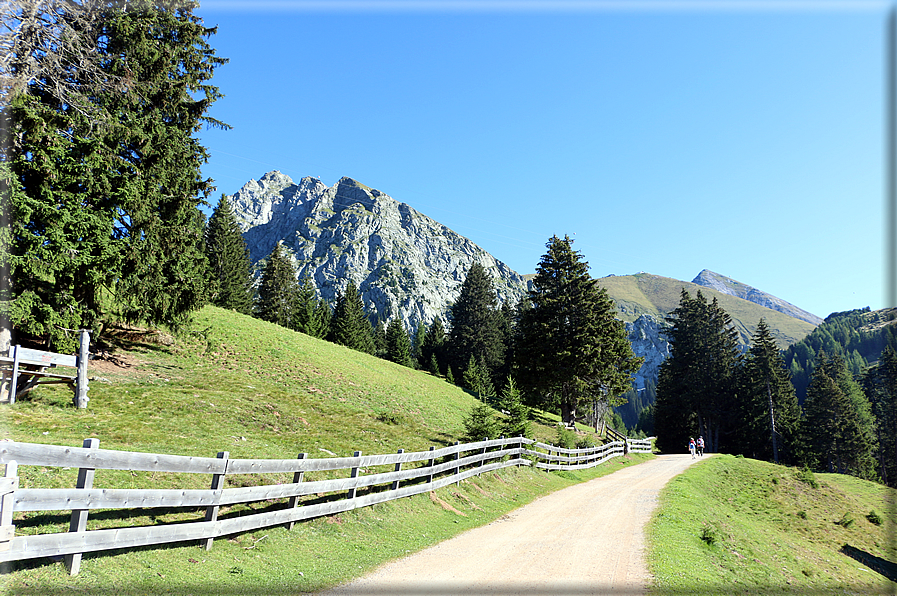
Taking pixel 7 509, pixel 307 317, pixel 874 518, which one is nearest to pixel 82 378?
pixel 7 509

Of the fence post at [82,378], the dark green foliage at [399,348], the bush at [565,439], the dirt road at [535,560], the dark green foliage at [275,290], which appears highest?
the dark green foliage at [275,290]

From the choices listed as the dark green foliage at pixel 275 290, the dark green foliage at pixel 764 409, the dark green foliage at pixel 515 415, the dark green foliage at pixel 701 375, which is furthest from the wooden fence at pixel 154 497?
the dark green foliage at pixel 764 409

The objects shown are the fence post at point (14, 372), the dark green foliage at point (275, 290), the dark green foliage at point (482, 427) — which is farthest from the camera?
the dark green foliage at point (275, 290)

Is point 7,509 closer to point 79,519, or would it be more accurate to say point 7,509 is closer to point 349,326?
point 79,519

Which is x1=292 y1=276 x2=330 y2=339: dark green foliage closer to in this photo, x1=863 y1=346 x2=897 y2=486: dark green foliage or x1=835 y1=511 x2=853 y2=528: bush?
x1=835 y1=511 x2=853 y2=528: bush

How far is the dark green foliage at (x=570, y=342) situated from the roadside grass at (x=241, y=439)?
247 inches

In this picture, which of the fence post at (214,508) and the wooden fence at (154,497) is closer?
the wooden fence at (154,497)

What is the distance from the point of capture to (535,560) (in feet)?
28.9

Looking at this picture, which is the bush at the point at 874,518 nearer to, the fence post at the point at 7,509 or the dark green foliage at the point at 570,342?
the dark green foliage at the point at 570,342

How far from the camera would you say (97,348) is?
59.8 ft

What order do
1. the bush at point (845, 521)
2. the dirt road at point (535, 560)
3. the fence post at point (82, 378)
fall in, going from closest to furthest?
the dirt road at point (535, 560) < the fence post at point (82, 378) < the bush at point (845, 521)

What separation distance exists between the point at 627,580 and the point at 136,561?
24.5ft

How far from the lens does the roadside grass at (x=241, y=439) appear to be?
6.26 metres

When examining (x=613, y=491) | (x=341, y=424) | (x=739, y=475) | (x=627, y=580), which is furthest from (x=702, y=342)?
(x=627, y=580)
